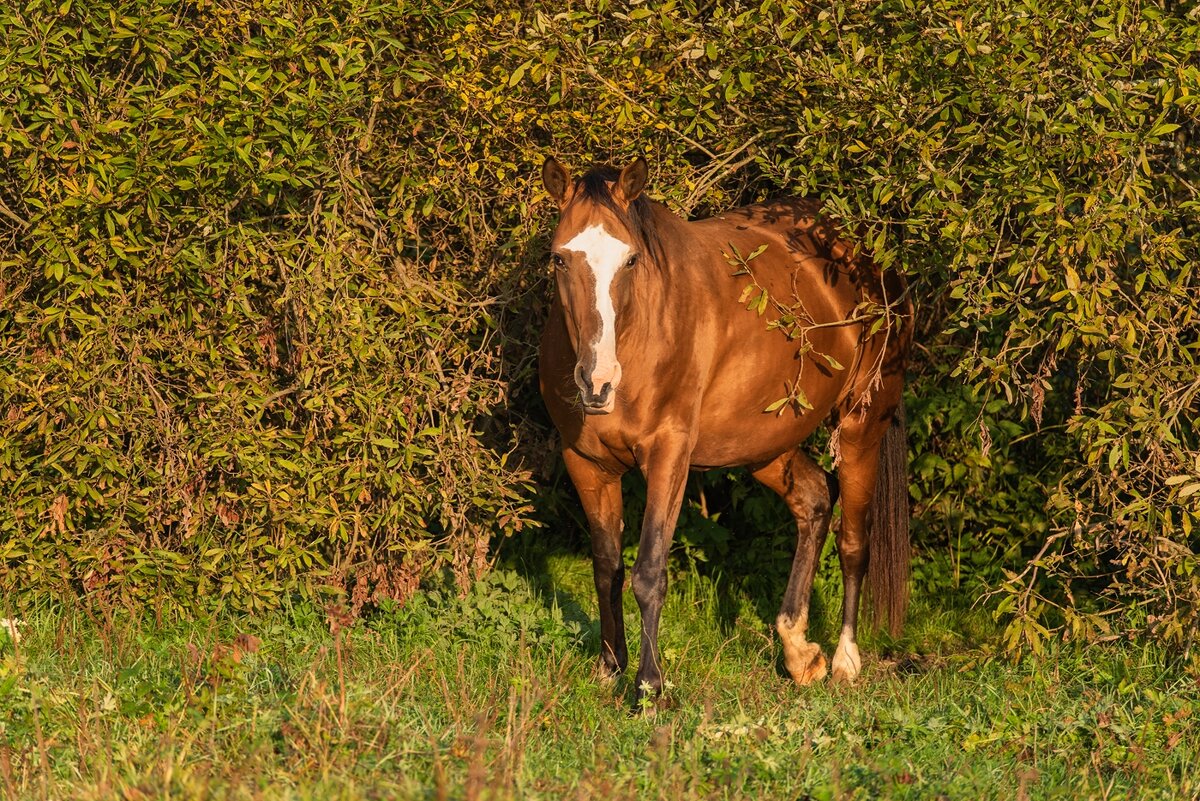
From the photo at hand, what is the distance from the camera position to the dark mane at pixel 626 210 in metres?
5.02

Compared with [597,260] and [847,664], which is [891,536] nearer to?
[847,664]

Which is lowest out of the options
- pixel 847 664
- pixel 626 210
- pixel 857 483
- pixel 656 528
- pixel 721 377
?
pixel 847 664

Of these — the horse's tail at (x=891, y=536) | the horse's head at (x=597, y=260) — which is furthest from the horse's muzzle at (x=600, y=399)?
the horse's tail at (x=891, y=536)

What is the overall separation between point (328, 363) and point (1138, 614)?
3659mm

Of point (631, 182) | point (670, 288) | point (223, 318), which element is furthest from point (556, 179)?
point (223, 318)

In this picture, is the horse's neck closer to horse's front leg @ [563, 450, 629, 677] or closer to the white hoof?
horse's front leg @ [563, 450, 629, 677]

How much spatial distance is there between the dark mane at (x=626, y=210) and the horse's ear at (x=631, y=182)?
0.10ft

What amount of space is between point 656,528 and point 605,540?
47cm

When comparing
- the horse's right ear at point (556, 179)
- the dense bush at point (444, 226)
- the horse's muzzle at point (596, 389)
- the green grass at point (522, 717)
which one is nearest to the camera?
the green grass at point (522, 717)

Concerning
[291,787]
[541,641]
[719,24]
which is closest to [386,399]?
[541,641]

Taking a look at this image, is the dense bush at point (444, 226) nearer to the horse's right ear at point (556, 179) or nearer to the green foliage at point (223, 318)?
the green foliage at point (223, 318)

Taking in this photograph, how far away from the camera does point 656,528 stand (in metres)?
5.39

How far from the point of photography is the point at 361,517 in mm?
5895

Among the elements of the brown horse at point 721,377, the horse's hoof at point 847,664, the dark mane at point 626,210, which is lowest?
the horse's hoof at point 847,664
